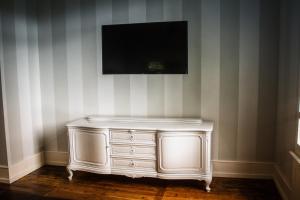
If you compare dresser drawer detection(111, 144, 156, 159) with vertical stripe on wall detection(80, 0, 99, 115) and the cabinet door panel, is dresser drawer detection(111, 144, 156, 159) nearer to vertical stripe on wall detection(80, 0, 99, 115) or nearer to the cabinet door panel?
the cabinet door panel

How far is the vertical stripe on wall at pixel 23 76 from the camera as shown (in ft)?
11.0

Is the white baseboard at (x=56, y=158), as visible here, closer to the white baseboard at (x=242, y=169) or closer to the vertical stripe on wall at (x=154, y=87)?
the vertical stripe on wall at (x=154, y=87)

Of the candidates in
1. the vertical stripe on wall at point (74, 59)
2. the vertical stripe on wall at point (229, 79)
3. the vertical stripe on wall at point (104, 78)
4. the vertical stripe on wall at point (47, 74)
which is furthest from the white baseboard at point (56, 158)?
the vertical stripe on wall at point (229, 79)

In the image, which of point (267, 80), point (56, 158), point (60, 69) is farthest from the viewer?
point (56, 158)

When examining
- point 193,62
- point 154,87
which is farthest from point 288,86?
point 154,87

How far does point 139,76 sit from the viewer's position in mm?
3389

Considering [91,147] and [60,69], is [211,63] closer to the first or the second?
[91,147]

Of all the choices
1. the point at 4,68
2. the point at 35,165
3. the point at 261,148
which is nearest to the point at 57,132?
the point at 35,165

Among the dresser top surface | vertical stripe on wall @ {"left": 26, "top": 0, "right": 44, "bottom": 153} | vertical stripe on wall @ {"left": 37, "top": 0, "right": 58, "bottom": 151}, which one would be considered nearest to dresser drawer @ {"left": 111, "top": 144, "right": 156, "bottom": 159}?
the dresser top surface

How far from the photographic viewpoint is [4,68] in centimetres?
313

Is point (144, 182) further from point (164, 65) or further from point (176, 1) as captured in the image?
point (176, 1)

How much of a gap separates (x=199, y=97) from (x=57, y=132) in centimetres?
200

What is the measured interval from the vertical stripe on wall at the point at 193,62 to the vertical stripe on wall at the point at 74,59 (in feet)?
4.53

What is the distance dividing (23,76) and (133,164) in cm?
179
